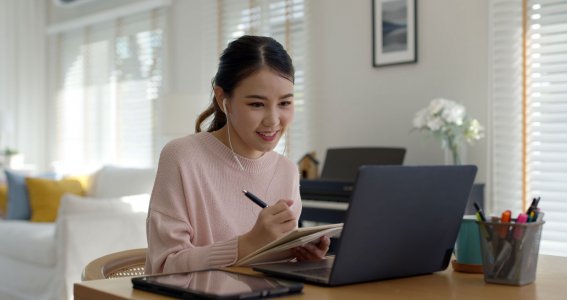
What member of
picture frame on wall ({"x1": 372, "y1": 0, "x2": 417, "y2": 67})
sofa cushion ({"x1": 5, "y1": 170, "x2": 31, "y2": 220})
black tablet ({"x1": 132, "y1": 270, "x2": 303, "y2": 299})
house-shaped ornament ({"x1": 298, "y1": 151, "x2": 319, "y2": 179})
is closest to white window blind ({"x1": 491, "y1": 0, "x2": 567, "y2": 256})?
picture frame on wall ({"x1": 372, "y1": 0, "x2": 417, "y2": 67})

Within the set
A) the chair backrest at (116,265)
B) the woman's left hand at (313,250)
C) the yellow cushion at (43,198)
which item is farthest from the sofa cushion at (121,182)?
the woman's left hand at (313,250)

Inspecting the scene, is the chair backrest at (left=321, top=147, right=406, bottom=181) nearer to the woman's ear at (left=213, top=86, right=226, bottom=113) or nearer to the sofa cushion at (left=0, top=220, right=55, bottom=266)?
the sofa cushion at (left=0, top=220, right=55, bottom=266)

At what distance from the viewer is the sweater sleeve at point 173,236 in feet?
4.69

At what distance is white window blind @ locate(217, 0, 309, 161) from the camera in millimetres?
4594

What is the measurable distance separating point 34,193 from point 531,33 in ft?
11.4

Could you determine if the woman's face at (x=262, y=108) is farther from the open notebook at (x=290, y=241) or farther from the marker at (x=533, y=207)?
the marker at (x=533, y=207)

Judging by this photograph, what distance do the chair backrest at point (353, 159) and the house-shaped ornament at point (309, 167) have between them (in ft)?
0.56

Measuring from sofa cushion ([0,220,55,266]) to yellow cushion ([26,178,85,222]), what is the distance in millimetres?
122

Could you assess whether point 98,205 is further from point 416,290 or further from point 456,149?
point 416,290

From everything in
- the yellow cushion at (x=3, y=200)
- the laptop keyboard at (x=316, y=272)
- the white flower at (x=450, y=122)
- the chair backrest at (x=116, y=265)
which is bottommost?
the yellow cushion at (x=3, y=200)

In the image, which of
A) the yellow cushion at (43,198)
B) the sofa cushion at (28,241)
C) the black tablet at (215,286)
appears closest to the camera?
the black tablet at (215,286)

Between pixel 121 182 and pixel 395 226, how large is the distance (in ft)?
14.2

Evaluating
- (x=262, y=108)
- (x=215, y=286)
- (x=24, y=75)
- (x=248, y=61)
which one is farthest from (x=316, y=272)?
(x=24, y=75)

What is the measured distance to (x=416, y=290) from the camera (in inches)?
45.5
